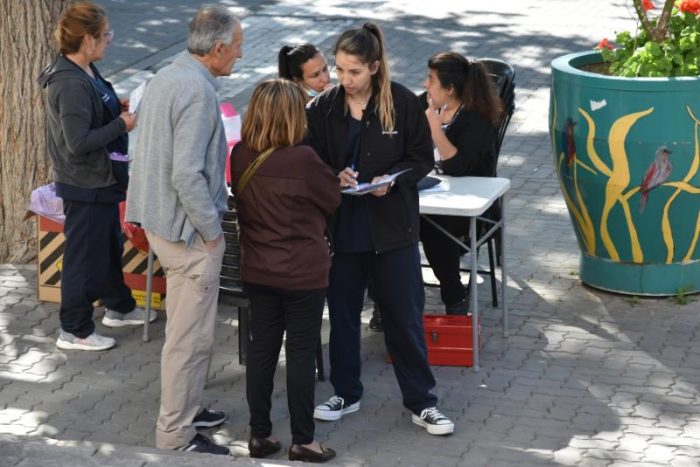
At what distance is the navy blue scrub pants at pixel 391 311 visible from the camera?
19.3ft

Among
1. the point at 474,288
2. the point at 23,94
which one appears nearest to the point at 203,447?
the point at 474,288

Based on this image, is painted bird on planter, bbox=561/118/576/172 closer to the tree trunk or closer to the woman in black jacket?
the woman in black jacket

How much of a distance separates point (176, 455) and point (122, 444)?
44 centimetres

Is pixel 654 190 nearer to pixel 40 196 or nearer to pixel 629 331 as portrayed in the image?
pixel 629 331

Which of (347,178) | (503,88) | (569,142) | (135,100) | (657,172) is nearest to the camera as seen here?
(347,178)

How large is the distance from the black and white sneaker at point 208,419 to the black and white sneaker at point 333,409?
450mm

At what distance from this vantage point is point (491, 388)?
6484mm

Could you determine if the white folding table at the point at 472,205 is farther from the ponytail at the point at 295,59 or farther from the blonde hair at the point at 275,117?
the blonde hair at the point at 275,117

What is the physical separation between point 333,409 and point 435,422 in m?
0.51

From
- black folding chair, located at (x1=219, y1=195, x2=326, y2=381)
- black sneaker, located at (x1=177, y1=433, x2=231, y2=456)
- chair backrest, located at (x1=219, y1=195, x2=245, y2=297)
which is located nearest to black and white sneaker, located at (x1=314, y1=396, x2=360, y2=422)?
black folding chair, located at (x1=219, y1=195, x2=326, y2=381)

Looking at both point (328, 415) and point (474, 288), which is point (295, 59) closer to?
point (474, 288)

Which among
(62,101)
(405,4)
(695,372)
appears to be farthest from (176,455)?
(405,4)

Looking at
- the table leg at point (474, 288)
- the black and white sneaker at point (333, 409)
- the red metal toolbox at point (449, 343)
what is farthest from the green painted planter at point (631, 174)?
the black and white sneaker at point (333, 409)

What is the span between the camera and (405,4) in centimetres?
1680
